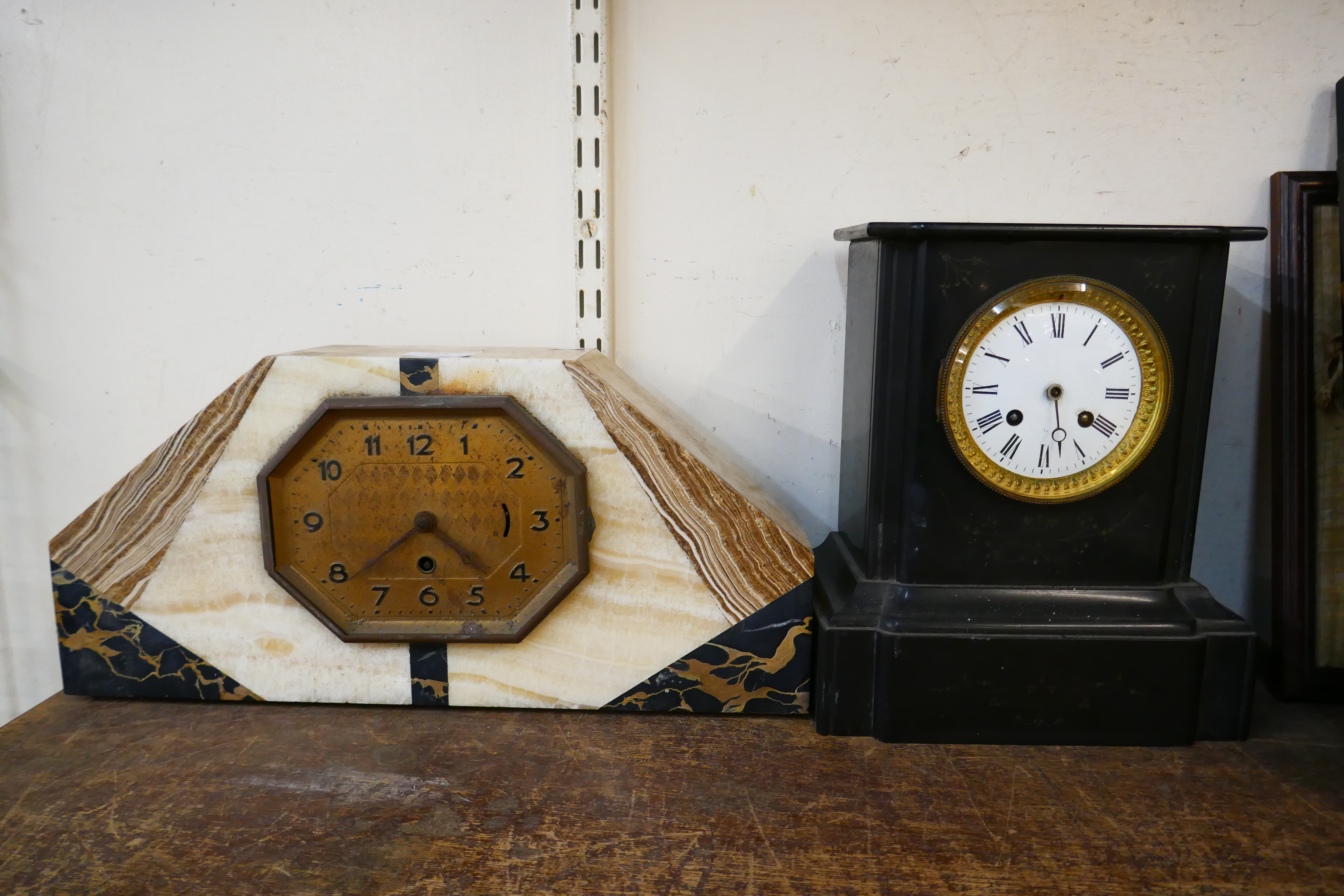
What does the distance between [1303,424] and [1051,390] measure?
0.50 metres

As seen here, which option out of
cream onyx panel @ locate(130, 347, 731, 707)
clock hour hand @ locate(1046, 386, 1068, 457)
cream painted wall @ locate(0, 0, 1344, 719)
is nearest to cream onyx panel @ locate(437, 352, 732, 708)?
cream onyx panel @ locate(130, 347, 731, 707)

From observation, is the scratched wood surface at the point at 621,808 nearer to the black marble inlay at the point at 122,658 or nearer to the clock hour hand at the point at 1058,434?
the black marble inlay at the point at 122,658

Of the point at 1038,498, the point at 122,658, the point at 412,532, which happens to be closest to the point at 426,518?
the point at 412,532

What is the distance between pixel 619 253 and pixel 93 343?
0.87 metres

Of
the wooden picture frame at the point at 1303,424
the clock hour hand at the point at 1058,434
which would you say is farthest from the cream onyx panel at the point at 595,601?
the wooden picture frame at the point at 1303,424

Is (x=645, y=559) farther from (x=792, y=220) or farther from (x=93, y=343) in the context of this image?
(x=93, y=343)

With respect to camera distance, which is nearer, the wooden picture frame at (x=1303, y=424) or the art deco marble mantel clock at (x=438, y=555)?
the art deco marble mantel clock at (x=438, y=555)

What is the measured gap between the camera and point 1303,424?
1207mm

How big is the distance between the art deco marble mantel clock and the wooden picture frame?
0.73 metres

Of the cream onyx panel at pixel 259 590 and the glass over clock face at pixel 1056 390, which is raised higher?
the glass over clock face at pixel 1056 390

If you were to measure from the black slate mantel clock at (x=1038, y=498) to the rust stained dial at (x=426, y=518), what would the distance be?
38 centimetres

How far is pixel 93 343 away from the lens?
136 centimetres

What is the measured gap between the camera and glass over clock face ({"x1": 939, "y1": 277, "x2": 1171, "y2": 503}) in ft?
3.26

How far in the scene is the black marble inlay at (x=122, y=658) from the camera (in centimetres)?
110
